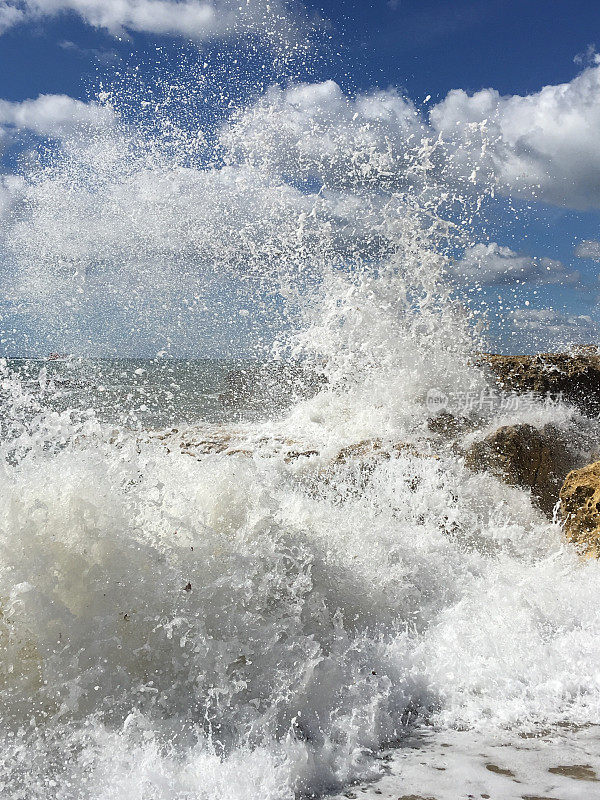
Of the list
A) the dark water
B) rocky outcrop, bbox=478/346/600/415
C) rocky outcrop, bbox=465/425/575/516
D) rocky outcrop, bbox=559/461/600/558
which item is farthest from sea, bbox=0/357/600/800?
the dark water

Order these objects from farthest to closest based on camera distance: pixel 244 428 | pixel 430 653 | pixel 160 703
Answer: pixel 244 428 < pixel 430 653 < pixel 160 703

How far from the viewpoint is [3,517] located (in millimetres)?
2855

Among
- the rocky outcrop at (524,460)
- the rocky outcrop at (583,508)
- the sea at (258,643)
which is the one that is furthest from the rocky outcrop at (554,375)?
the sea at (258,643)

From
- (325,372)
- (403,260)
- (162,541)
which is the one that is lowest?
(162,541)

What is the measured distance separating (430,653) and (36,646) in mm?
1880

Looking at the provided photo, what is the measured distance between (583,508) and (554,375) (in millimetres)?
3379

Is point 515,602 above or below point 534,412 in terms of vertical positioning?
below

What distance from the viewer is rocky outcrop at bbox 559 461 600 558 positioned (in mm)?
4480

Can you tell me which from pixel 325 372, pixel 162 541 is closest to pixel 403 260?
→ pixel 325 372

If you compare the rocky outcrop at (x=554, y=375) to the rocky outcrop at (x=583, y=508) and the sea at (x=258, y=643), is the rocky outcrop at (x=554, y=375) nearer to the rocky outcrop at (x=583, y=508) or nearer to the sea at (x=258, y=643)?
the rocky outcrop at (x=583, y=508)

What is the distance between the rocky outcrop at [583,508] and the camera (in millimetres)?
4480

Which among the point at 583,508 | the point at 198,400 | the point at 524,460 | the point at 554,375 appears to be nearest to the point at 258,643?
the point at 583,508

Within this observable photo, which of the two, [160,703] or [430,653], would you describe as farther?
[430,653]

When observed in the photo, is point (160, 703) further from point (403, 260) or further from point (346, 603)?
point (403, 260)
